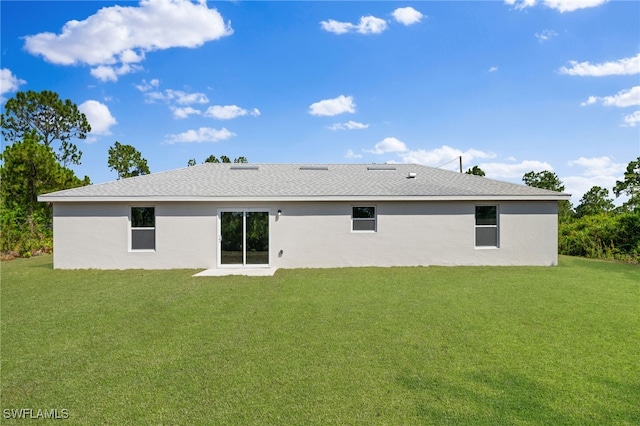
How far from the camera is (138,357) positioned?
4.23 m

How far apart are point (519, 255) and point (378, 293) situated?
729cm

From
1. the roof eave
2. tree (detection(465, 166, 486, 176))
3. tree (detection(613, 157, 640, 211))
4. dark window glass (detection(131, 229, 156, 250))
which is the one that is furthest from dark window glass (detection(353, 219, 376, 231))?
tree (detection(613, 157, 640, 211))

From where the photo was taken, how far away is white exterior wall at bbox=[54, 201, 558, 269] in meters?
11.2

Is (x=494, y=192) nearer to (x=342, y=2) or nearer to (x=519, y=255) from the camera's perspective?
(x=519, y=255)

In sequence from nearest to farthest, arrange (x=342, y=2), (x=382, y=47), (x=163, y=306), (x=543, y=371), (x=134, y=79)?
(x=543, y=371) → (x=163, y=306) → (x=342, y=2) → (x=382, y=47) → (x=134, y=79)

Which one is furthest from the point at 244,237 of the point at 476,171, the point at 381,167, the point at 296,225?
the point at 476,171

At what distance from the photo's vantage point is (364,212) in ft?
38.5

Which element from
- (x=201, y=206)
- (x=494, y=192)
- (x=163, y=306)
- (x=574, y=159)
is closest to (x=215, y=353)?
(x=163, y=306)

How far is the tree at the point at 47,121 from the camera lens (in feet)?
81.8

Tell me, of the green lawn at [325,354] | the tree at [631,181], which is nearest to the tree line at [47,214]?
the tree at [631,181]

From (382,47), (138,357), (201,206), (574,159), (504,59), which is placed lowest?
(138,357)

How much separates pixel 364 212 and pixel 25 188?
54.1ft

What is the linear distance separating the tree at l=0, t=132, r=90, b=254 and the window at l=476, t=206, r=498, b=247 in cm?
1926

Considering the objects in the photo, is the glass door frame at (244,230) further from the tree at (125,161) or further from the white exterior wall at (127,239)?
the tree at (125,161)
